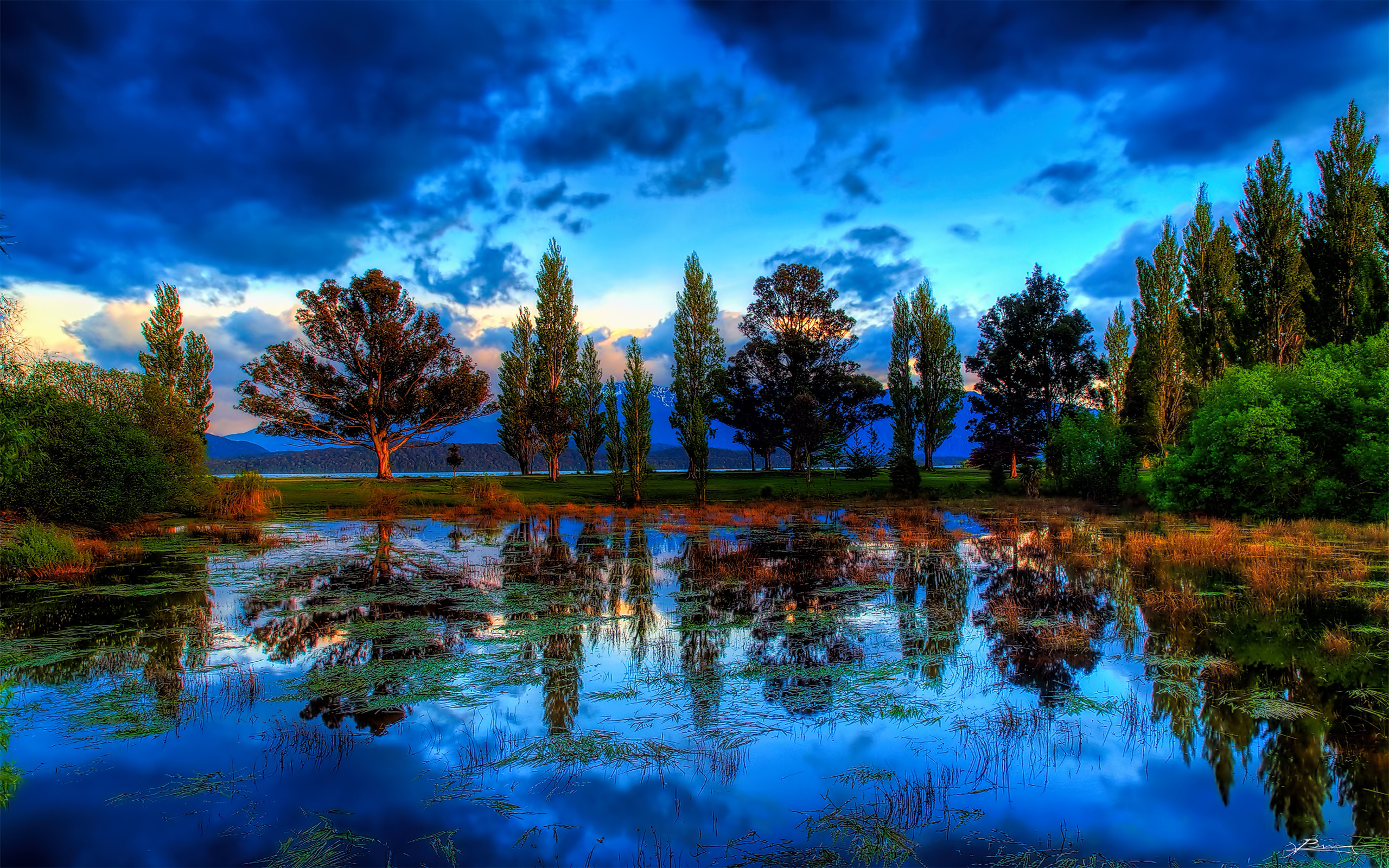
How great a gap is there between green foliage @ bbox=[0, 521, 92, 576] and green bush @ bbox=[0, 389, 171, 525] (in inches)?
117

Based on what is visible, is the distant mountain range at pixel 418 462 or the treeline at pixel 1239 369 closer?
the treeline at pixel 1239 369

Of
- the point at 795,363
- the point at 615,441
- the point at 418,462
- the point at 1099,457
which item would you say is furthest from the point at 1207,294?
the point at 418,462

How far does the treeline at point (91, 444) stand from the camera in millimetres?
14750

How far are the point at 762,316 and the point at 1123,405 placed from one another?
95.5ft

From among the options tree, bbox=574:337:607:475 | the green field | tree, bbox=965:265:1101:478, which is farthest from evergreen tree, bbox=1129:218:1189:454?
tree, bbox=574:337:607:475

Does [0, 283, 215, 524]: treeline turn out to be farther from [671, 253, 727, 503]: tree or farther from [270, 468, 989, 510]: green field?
[671, 253, 727, 503]: tree

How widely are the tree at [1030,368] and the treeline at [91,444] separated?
52047mm

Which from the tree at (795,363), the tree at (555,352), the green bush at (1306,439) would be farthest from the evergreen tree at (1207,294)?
the tree at (555,352)

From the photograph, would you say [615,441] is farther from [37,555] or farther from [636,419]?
[37,555]

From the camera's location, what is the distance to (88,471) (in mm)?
20781

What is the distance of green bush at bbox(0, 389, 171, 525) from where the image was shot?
19641 millimetres

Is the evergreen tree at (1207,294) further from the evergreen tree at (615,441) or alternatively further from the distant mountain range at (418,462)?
the distant mountain range at (418,462)

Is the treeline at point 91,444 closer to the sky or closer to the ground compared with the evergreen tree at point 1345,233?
closer to the ground

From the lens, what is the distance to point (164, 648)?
927 centimetres
